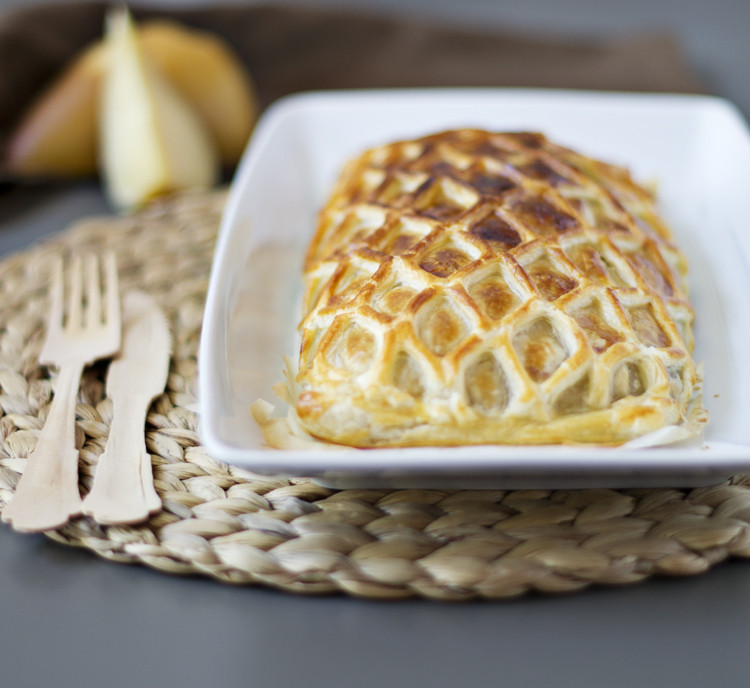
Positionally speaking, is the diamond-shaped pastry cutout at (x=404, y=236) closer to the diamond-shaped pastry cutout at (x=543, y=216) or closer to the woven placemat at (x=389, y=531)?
the diamond-shaped pastry cutout at (x=543, y=216)

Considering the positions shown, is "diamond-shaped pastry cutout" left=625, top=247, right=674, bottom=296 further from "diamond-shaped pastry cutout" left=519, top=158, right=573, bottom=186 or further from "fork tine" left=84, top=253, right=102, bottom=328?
"fork tine" left=84, top=253, right=102, bottom=328

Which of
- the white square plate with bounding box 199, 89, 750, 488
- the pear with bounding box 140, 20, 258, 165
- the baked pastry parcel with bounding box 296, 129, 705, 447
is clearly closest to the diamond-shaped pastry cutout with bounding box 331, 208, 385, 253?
the baked pastry parcel with bounding box 296, 129, 705, 447

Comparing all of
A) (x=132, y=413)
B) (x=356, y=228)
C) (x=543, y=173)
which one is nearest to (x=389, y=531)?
(x=132, y=413)

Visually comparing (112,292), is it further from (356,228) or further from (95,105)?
(95,105)

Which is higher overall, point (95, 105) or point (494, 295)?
point (95, 105)

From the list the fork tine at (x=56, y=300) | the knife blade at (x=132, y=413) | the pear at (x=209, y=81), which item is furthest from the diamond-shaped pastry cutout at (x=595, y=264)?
the pear at (x=209, y=81)

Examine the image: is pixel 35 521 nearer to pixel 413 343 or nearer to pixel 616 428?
pixel 413 343
